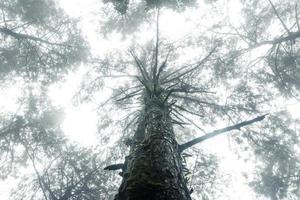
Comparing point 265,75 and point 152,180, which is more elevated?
point 265,75

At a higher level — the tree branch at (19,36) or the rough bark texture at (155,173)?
the tree branch at (19,36)

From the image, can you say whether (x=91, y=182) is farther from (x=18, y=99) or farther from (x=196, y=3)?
(x=196, y=3)

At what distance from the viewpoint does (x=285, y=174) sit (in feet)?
54.5

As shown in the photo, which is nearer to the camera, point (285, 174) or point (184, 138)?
point (184, 138)

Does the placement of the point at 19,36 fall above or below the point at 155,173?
above

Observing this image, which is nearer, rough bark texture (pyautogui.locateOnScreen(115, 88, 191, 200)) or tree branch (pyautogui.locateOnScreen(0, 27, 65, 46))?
rough bark texture (pyautogui.locateOnScreen(115, 88, 191, 200))

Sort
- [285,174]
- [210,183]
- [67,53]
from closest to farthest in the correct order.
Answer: [210,183]
[67,53]
[285,174]

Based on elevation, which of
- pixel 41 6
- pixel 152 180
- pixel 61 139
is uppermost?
pixel 41 6

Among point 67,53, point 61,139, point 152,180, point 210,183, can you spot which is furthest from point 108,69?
point 152,180

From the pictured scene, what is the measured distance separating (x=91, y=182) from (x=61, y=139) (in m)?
3.03

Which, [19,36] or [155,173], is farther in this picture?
[19,36]

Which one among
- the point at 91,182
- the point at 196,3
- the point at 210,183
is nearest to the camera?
the point at 196,3

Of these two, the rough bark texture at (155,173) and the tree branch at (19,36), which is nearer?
the rough bark texture at (155,173)

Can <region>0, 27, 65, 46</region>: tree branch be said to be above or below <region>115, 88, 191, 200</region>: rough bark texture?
above
